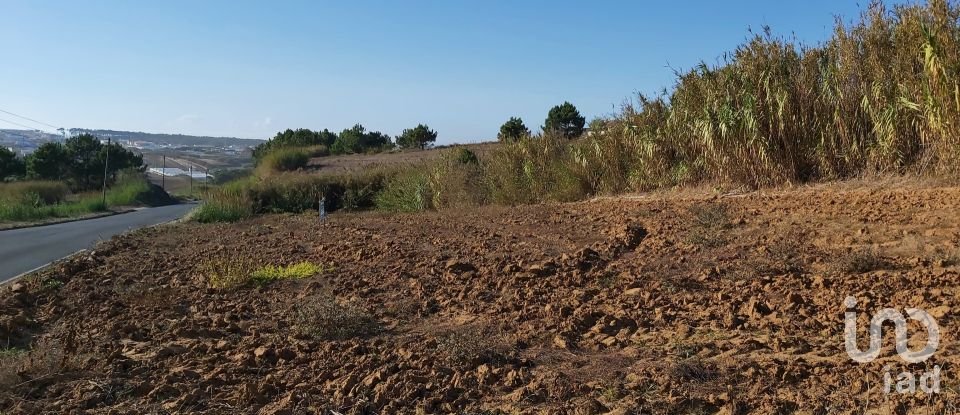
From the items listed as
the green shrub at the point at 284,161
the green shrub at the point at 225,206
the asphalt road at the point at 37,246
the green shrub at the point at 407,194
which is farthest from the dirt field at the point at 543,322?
the green shrub at the point at 284,161

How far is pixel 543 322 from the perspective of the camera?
602cm

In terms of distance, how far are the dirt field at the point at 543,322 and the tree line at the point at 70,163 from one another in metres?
53.8

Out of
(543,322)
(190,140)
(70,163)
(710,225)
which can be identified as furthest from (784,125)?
(190,140)

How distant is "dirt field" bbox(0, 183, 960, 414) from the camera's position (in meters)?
4.38

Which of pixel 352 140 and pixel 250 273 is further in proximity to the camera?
pixel 352 140

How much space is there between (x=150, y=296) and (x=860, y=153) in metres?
10.5

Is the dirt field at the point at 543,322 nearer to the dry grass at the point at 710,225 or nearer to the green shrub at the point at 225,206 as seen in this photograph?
the dry grass at the point at 710,225

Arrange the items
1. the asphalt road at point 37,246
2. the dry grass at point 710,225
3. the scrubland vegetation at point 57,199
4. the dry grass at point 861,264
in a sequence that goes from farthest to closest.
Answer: the scrubland vegetation at point 57,199
the asphalt road at point 37,246
the dry grass at point 710,225
the dry grass at point 861,264

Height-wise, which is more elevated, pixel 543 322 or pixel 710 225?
pixel 710 225

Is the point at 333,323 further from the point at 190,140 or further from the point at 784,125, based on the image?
the point at 190,140

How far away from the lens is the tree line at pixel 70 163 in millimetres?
58875

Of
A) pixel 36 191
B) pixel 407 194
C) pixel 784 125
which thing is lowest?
pixel 36 191

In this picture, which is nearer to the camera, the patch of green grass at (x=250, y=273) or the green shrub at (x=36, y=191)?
the patch of green grass at (x=250, y=273)

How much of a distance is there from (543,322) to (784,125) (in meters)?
7.97
